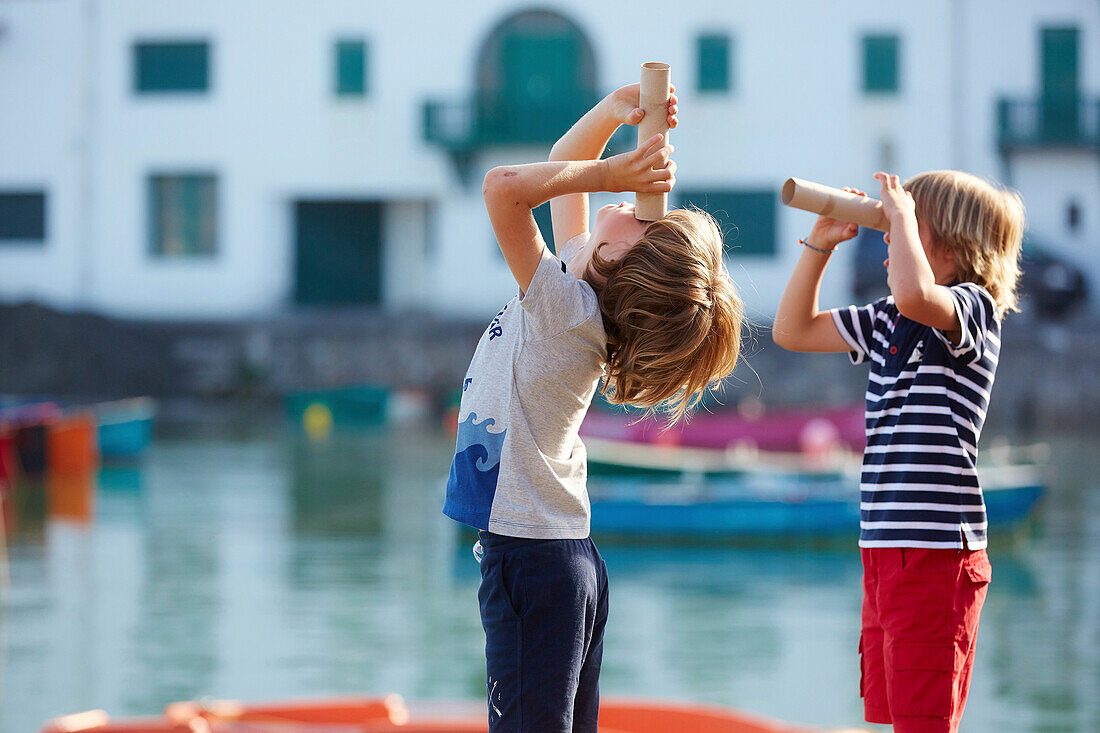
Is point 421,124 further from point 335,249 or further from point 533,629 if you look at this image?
point 533,629

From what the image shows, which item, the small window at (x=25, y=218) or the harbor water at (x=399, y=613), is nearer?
the harbor water at (x=399, y=613)

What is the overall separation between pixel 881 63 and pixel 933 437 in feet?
55.5

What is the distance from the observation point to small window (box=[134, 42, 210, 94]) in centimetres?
1888

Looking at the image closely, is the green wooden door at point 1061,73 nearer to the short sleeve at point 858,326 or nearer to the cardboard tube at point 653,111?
the short sleeve at point 858,326

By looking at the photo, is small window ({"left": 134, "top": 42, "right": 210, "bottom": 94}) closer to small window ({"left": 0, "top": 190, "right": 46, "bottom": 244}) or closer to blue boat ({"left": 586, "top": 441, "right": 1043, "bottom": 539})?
small window ({"left": 0, "top": 190, "right": 46, "bottom": 244})

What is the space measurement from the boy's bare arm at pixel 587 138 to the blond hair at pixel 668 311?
0.60 ft

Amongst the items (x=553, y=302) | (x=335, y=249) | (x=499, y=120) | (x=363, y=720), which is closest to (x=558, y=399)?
(x=553, y=302)

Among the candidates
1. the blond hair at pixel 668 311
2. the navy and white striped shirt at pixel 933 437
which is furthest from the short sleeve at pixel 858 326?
the blond hair at pixel 668 311

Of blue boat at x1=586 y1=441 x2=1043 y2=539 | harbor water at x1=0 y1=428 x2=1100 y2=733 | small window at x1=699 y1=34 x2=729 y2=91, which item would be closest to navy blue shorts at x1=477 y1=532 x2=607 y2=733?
harbor water at x1=0 y1=428 x2=1100 y2=733

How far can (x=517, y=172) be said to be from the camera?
172cm

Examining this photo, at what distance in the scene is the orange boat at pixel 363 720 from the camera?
3.47 metres

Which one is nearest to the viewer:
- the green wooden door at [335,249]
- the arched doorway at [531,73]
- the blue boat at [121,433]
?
the blue boat at [121,433]

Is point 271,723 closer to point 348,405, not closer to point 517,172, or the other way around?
point 517,172

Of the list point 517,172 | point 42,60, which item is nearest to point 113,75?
point 42,60
